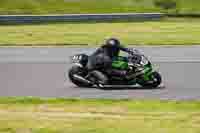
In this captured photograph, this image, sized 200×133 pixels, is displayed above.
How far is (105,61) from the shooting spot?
54.3 feet

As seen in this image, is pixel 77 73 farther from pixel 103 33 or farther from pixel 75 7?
pixel 75 7

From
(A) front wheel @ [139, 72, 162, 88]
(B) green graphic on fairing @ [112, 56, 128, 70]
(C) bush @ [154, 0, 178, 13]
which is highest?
(B) green graphic on fairing @ [112, 56, 128, 70]

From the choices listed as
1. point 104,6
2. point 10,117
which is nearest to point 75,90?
point 10,117

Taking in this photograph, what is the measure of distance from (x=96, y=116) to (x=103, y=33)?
21.3 metres

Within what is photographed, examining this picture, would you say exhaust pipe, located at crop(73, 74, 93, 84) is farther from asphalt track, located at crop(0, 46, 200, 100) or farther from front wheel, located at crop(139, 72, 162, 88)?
front wheel, located at crop(139, 72, 162, 88)

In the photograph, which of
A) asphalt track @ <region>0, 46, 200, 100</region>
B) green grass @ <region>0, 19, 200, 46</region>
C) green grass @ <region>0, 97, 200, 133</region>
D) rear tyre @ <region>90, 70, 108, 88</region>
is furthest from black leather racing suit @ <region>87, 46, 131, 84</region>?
green grass @ <region>0, 19, 200, 46</region>

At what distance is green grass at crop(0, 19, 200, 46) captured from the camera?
29641mm

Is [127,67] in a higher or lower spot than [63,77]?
higher

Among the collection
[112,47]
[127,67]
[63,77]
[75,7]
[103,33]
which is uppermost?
[112,47]

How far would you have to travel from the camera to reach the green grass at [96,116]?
1080cm

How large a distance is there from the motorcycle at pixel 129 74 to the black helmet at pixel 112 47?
16 cm

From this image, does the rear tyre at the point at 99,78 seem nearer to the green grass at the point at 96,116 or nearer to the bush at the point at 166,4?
the green grass at the point at 96,116

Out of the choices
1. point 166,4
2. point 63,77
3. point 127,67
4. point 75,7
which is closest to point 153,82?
point 127,67

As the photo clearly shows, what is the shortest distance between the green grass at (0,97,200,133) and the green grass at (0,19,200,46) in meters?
14.7
